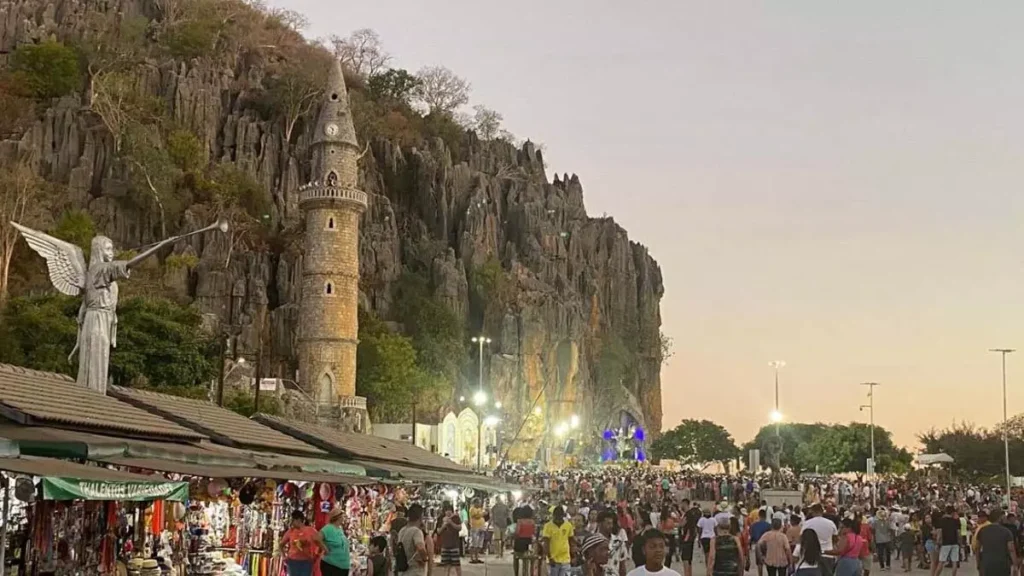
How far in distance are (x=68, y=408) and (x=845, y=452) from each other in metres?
112

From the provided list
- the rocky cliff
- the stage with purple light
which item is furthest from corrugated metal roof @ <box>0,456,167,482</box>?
the stage with purple light

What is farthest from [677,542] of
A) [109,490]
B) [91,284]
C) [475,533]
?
[109,490]

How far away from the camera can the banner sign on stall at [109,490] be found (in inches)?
377

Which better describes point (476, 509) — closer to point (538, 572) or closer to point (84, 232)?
point (538, 572)

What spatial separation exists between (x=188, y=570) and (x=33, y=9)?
78779mm

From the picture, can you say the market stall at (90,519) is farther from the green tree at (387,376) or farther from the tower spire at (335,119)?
the green tree at (387,376)

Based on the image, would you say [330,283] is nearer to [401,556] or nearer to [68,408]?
[68,408]

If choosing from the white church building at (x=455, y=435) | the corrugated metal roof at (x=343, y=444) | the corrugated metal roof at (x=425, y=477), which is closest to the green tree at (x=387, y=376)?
the white church building at (x=455, y=435)

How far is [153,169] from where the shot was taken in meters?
66.1

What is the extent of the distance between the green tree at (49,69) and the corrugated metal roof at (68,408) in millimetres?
62289

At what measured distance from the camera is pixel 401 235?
81.0 metres

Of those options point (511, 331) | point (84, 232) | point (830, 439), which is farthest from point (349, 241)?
point (830, 439)

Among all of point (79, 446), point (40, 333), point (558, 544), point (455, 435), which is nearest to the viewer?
point (79, 446)

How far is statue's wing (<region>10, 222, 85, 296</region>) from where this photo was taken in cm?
1922
